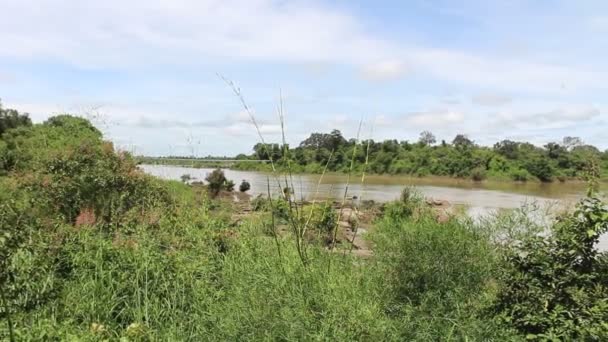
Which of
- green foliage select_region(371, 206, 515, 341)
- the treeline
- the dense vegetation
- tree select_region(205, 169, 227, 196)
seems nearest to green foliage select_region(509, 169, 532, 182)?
the treeline

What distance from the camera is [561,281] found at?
3109 millimetres

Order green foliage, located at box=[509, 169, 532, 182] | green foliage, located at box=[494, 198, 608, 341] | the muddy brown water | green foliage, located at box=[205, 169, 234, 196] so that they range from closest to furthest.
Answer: green foliage, located at box=[494, 198, 608, 341]
green foliage, located at box=[205, 169, 234, 196]
the muddy brown water
green foliage, located at box=[509, 169, 532, 182]

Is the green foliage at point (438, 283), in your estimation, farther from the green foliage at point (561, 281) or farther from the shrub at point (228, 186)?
the shrub at point (228, 186)

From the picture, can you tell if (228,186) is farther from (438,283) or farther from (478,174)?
(478,174)

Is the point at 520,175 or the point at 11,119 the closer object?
the point at 11,119

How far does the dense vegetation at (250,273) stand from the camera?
315cm

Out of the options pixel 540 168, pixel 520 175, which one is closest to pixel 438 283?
pixel 540 168

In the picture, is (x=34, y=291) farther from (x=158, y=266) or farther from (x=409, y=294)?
(x=409, y=294)

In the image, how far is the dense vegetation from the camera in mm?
3154

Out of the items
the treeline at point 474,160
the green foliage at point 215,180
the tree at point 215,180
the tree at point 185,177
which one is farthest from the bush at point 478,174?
the tree at point 185,177

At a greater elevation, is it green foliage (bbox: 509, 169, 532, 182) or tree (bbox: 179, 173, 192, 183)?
green foliage (bbox: 509, 169, 532, 182)

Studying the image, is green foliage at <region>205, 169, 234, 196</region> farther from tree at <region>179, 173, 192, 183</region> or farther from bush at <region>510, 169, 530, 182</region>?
bush at <region>510, 169, 530, 182</region>

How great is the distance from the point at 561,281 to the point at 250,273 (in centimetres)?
217

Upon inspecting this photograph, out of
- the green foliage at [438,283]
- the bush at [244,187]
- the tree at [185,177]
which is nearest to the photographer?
the green foliage at [438,283]
